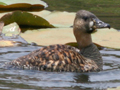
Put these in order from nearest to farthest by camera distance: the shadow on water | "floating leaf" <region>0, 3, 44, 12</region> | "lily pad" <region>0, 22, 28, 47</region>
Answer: "lily pad" <region>0, 22, 28, 47</region>, "floating leaf" <region>0, 3, 44, 12</region>, the shadow on water

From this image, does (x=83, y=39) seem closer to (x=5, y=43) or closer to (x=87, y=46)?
(x=87, y=46)

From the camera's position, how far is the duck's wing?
26.1ft

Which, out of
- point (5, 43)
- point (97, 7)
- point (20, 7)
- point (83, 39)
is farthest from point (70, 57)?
point (97, 7)

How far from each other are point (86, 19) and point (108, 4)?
675 cm

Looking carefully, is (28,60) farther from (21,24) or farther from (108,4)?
(108,4)

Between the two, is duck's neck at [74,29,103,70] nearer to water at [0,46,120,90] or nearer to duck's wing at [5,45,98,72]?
water at [0,46,120,90]

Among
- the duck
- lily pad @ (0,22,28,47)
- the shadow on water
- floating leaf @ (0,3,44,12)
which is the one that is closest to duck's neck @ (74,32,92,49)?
the duck

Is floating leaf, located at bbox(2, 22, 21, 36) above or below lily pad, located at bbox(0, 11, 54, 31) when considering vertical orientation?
below

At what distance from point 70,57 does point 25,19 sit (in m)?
2.98

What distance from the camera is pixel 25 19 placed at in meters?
10.7

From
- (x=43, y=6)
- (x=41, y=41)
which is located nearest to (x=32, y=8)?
→ (x=43, y=6)

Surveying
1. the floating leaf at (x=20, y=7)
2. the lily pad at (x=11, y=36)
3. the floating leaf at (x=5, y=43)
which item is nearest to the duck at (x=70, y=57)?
the floating leaf at (x=5, y=43)

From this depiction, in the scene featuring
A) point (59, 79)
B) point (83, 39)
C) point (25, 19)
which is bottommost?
point (59, 79)

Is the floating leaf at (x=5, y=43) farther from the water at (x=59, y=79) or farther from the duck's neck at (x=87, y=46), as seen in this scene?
the duck's neck at (x=87, y=46)
